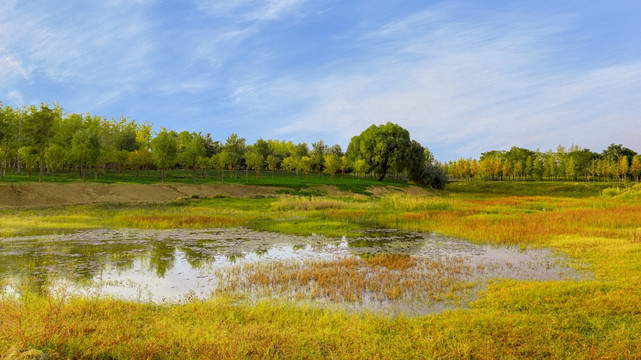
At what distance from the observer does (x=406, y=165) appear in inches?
3420

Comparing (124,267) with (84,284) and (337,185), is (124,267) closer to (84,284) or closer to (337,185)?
(84,284)

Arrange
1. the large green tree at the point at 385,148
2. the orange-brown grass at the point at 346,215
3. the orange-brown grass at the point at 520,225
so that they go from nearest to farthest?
the orange-brown grass at the point at 520,225 < the orange-brown grass at the point at 346,215 < the large green tree at the point at 385,148

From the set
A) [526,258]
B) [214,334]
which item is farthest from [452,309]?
[526,258]

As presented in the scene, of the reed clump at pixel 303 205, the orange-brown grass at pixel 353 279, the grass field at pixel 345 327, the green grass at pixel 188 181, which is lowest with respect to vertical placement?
the orange-brown grass at pixel 353 279

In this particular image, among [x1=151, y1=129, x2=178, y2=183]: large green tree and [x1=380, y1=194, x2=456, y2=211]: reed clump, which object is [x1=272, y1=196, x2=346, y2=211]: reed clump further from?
[x1=151, y1=129, x2=178, y2=183]: large green tree

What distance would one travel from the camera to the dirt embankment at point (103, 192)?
3966 cm

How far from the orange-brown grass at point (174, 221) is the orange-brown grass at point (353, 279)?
12770 mm

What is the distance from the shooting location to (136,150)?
259 ft

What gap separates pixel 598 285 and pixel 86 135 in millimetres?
68958

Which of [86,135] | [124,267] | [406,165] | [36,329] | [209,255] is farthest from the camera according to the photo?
[406,165]

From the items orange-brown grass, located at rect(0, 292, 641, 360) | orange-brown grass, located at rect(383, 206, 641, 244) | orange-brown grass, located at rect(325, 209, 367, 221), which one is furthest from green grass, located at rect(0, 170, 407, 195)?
orange-brown grass, located at rect(0, 292, 641, 360)

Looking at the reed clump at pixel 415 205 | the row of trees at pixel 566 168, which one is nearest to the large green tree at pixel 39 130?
the reed clump at pixel 415 205

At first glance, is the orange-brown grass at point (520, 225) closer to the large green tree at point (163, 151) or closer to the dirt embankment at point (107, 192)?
the dirt embankment at point (107, 192)

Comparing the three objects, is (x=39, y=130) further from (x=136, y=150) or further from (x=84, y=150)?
(x=136, y=150)
